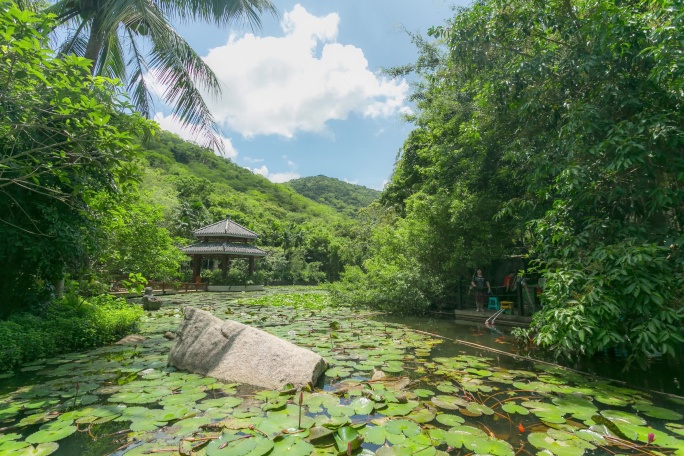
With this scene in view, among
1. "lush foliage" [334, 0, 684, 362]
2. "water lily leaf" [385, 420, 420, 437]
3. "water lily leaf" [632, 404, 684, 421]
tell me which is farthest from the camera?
"lush foliage" [334, 0, 684, 362]

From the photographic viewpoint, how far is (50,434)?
2.53 m

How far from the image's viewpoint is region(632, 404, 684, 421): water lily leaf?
2.88 metres

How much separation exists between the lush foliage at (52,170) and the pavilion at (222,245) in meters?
15.7

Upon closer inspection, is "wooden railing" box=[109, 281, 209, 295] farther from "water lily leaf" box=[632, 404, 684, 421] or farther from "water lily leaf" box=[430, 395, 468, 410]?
"water lily leaf" box=[632, 404, 684, 421]

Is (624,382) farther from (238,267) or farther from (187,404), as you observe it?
(238,267)

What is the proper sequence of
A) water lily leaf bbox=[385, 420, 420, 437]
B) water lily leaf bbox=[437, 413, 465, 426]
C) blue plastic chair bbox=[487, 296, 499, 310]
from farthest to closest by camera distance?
blue plastic chair bbox=[487, 296, 499, 310] → water lily leaf bbox=[437, 413, 465, 426] → water lily leaf bbox=[385, 420, 420, 437]

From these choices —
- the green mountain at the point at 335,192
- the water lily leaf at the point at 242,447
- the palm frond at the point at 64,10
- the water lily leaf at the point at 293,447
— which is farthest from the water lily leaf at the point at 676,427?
the green mountain at the point at 335,192

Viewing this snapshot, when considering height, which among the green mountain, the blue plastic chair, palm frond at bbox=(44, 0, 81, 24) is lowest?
the blue plastic chair

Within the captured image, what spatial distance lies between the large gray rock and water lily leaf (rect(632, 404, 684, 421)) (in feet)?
10.2

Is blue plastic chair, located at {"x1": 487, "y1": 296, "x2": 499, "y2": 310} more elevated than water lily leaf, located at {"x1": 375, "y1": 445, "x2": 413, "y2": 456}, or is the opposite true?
blue plastic chair, located at {"x1": 487, "y1": 296, "x2": 499, "y2": 310}

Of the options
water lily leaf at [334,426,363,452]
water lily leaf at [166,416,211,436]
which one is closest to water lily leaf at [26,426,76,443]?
water lily leaf at [166,416,211,436]

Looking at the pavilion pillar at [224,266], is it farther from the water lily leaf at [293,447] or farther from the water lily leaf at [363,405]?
the water lily leaf at [293,447]

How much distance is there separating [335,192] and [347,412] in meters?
81.5

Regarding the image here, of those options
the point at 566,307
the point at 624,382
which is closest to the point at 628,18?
the point at 566,307
